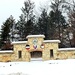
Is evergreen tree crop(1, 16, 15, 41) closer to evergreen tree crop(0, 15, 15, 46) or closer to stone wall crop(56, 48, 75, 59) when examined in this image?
evergreen tree crop(0, 15, 15, 46)

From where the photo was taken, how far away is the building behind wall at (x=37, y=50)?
31438mm

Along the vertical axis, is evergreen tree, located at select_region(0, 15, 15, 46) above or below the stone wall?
above

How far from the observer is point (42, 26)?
5284 cm

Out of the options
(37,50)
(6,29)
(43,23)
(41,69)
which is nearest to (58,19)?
(43,23)

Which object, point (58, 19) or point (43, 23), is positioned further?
point (43, 23)

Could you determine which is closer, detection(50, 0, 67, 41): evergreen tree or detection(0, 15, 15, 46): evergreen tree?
detection(50, 0, 67, 41): evergreen tree

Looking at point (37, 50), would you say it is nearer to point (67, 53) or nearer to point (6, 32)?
point (67, 53)

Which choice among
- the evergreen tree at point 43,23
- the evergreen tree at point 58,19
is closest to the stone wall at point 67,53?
the evergreen tree at point 58,19

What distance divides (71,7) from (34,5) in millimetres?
11399

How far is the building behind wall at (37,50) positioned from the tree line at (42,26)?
15.1m

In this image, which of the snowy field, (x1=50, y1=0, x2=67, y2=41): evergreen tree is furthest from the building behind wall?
(x1=50, y1=0, x2=67, y2=41): evergreen tree

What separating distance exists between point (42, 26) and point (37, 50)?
21.3 meters

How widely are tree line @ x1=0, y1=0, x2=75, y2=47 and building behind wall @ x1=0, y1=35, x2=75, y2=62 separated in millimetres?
15137

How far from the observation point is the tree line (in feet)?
159
